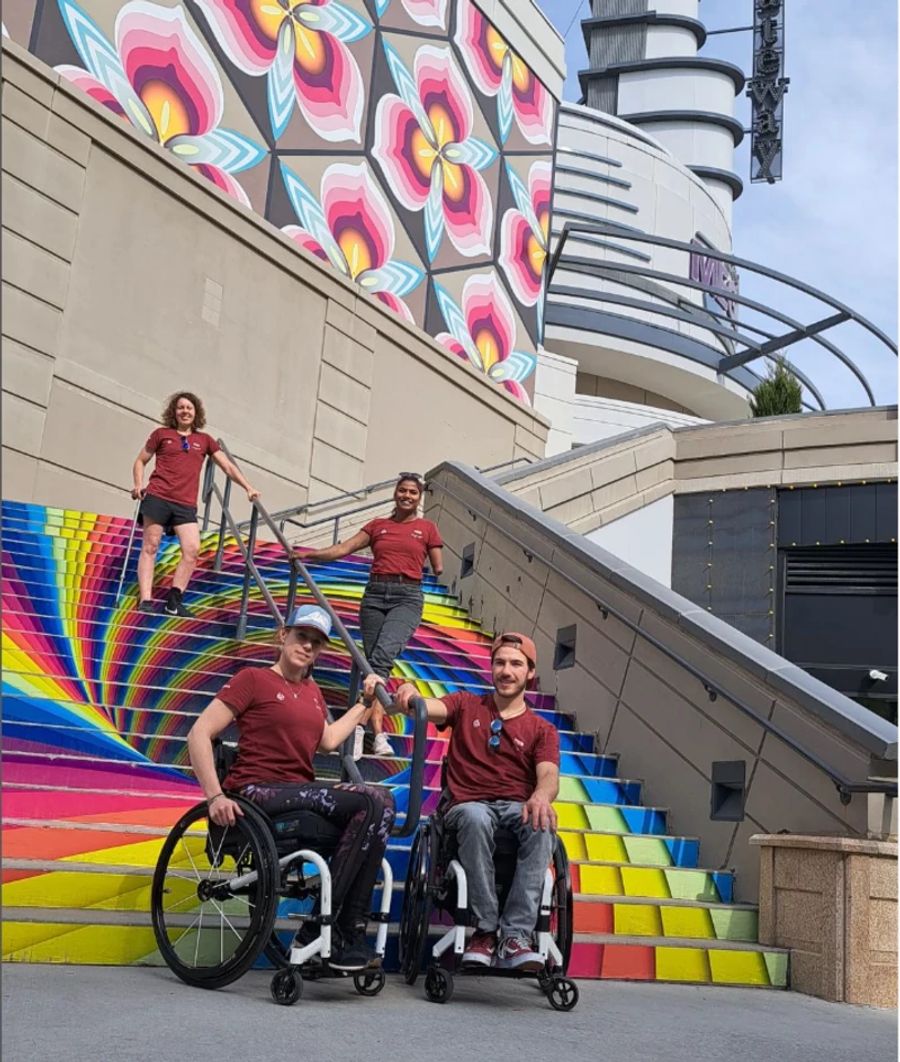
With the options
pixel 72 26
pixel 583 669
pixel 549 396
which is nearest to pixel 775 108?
pixel 549 396

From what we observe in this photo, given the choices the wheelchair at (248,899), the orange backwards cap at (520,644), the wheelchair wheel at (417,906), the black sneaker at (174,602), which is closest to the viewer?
the wheelchair at (248,899)

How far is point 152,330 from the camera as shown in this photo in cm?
1437

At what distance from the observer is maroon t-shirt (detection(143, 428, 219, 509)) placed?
345 inches

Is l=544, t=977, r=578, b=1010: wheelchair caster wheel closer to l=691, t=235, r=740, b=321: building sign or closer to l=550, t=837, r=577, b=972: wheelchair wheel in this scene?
l=550, t=837, r=577, b=972: wheelchair wheel

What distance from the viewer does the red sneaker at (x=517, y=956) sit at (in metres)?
4.35

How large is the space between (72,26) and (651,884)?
12018 millimetres

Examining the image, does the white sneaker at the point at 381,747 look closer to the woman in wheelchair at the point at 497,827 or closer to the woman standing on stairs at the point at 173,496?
the woman in wheelchair at the point at 497,827

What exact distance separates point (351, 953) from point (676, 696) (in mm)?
3587

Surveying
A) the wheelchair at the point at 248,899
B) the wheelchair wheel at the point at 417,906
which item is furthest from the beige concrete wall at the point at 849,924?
the wheelchair at the point at 248,899

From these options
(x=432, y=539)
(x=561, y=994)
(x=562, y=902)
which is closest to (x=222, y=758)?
(x=562, y=902)

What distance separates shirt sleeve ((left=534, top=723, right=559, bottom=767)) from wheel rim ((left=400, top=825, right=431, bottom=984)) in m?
0.53

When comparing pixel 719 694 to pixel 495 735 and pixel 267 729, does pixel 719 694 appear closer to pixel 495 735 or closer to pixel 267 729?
pixel 495 735

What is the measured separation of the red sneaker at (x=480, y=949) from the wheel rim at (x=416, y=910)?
0.64ft

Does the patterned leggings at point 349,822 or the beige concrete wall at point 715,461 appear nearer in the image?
the patterned leggings at point 349,822
